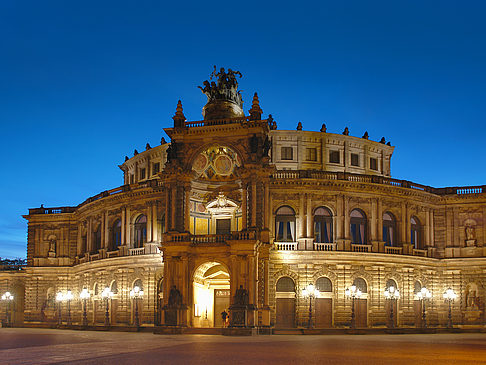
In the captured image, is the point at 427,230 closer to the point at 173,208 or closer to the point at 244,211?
the point at 244,211

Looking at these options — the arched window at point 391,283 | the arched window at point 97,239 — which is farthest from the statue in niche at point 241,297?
the arched window at point 97,239

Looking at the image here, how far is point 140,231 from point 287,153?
1770 centimetres

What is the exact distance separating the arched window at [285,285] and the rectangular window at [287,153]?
52.4ft

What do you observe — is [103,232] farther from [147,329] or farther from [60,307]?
[147,329]

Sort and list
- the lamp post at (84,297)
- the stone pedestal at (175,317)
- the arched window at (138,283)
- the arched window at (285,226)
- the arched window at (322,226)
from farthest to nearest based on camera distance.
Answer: the lamp post at (84,297)
the arched window at (138,283)
the arched window at (322,226)
the arched window at (285,226)
the stone pedestal at (175,317)

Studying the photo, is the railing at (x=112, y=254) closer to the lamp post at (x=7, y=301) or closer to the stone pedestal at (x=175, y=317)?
the stone pedestal at (x=175, y=317)

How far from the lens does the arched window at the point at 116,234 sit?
6631 centimetres

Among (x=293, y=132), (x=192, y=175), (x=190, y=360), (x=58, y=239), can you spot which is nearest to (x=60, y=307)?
(x=58, y=239)

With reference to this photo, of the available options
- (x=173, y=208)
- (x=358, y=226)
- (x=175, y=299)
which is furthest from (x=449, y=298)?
(x=173, y=208)

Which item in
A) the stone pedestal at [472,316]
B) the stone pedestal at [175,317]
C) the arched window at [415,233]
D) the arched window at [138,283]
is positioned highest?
the arched window at [415,233]

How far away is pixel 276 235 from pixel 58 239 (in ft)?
98.0

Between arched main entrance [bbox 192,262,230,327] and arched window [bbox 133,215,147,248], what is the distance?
898 cm

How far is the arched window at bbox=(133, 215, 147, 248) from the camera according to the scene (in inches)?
2490

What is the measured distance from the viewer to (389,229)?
61031 millimetres
